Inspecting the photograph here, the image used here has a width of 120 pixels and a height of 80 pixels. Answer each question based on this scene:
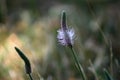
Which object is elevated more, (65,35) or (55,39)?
(65,35)

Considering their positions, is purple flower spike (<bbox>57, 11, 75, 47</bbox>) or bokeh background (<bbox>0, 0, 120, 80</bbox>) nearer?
purple flower spike (<bbox>57, 11, 75, 47</bbox>)

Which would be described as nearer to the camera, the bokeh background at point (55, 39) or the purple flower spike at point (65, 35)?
the purple flower spike at point (65, 35)

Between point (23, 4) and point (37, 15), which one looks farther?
point (23, 4)

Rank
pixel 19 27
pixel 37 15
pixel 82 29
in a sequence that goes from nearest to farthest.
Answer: pixel 82 29 < pixel 19 27 < pixel 37 15

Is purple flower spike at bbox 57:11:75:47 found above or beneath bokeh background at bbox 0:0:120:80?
above

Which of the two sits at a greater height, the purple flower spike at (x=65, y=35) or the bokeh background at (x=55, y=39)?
the purple flower spike at (x=65, y=35)

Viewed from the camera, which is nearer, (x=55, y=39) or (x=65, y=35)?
(x=65, y=35)

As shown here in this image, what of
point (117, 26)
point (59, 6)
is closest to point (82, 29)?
point (117, 26)

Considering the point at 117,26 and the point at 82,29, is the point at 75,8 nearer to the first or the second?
the point at 82,29
